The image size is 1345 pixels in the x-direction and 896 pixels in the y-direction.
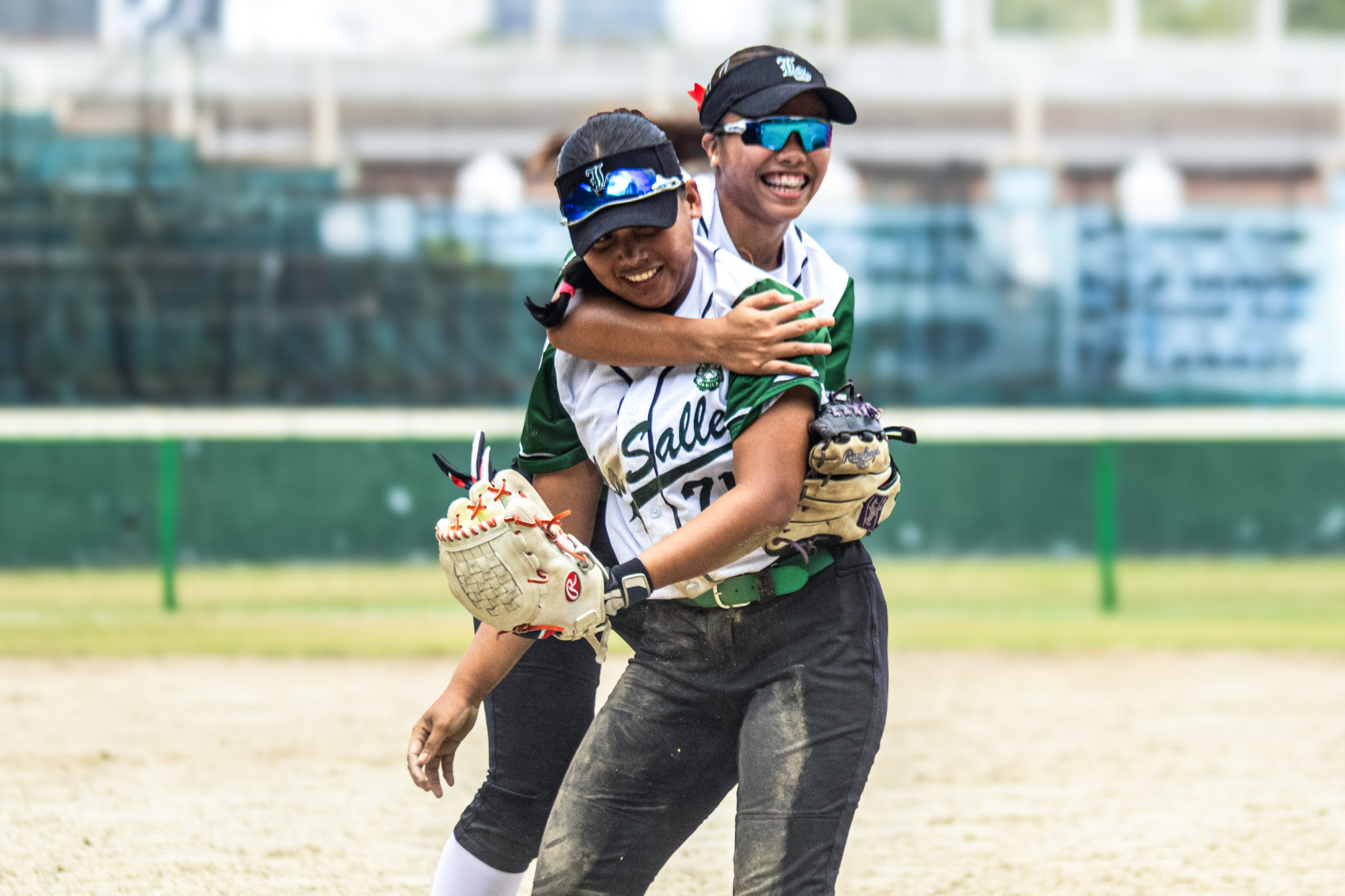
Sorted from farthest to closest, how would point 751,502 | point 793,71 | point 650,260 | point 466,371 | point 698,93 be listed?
point 466,371, point 698,93, point 793,71, point 650,260, point 751,502

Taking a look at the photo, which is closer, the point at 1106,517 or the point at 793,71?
the point at 793,71

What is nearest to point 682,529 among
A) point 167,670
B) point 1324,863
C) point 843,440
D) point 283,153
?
point 843,440

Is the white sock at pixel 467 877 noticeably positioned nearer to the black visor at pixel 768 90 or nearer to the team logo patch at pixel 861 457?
the team logo patch at pixel 861 457

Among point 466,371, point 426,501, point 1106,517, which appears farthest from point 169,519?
point 1106,517

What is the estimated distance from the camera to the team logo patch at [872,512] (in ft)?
9.84

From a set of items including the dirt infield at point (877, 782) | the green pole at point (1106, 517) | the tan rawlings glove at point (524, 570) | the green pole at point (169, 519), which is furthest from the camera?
the green pole at point (1106, 517)

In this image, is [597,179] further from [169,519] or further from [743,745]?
[169,519]

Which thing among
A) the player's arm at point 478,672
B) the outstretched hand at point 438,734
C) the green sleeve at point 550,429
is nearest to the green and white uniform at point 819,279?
the green sleeve at point 550,429

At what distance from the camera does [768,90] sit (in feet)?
9.93

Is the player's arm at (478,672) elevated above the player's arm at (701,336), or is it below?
below

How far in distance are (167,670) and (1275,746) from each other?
570 cm

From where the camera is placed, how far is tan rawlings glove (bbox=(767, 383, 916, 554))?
283cm

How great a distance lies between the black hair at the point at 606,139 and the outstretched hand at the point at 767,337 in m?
0.32

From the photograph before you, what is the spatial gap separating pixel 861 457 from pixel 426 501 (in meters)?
9.45
